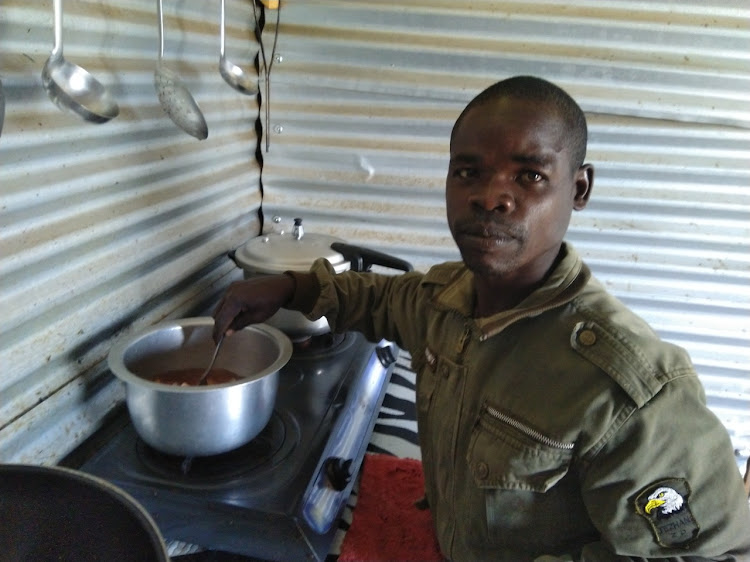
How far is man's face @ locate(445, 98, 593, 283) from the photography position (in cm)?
79

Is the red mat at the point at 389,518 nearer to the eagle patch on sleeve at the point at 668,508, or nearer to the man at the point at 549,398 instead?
the man at the point at 549,398

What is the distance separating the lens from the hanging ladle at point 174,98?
116 centimetres

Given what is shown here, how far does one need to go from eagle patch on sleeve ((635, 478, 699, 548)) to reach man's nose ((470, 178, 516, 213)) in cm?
40

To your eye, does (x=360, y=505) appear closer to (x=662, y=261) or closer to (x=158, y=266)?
(x=158, y=266)

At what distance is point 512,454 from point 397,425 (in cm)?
54

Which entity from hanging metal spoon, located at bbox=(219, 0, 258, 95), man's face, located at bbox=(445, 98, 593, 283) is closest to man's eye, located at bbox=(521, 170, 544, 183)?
man's face, located at bbox=(445, 98, 593, 283)

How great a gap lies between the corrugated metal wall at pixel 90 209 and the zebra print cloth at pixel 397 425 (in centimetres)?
53

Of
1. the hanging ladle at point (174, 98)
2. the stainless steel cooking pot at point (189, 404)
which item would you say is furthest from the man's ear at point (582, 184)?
the hanging ladle at point (174, 98)

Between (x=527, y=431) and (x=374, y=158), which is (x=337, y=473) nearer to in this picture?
(x=527, y=431)

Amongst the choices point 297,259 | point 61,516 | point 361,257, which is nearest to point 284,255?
point 297,259

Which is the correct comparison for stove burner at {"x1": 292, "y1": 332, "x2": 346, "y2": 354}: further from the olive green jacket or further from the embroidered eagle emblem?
the embroidered eagle emblem

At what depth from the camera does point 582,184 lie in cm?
88

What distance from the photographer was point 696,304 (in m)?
1.78

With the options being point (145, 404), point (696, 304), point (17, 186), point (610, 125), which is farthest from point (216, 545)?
point (696, 304)
